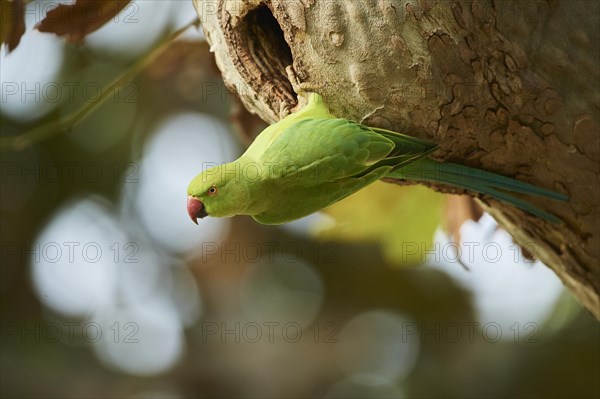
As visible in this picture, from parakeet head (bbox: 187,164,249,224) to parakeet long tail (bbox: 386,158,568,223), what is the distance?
0.63 m

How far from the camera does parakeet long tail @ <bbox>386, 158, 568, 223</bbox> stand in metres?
2.88

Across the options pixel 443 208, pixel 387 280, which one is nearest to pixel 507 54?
pixel 443 208

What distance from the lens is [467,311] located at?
259 inches

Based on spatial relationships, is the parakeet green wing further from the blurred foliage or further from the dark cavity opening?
the blurred foliage

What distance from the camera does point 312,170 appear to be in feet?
8.63

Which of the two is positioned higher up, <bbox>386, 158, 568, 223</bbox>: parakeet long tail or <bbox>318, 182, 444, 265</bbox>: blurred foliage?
<bbox>386, 158, 568, 223</bbox>: parakeet long tail

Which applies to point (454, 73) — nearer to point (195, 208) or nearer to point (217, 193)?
point (217, 193)

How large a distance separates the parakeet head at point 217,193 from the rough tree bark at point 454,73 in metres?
0.41

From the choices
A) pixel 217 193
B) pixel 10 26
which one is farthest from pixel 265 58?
pixel 10 26

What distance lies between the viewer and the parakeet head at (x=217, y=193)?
2.78 m

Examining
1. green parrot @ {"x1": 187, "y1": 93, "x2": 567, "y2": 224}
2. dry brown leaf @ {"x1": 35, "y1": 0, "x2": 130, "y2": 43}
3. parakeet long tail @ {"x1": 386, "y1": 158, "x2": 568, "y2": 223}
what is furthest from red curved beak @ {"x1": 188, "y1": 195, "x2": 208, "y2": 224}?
dry brown leaf @ {"x1": 35, "y1": 0, "x2": 130, "y2": 43}

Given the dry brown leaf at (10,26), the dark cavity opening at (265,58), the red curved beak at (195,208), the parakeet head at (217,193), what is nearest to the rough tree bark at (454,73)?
the dark cavity opening at (265,58)

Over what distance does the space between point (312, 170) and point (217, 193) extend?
42cm

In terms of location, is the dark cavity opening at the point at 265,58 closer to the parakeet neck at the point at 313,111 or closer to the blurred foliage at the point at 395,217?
the parakeet neck at the point at 313,111
